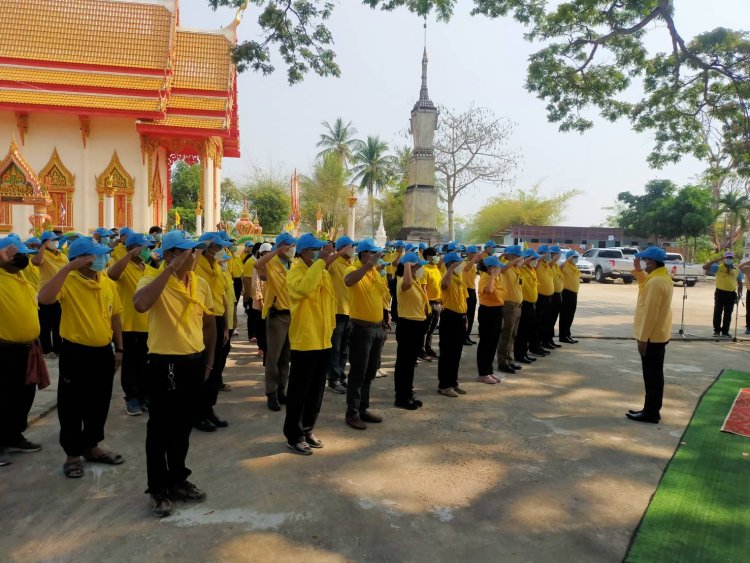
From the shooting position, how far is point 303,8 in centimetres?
1060

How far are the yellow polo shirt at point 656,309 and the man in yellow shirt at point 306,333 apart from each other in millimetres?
3225

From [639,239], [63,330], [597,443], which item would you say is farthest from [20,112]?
[639,239]

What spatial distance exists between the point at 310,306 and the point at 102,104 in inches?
643

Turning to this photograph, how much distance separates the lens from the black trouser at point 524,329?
26.5 feet

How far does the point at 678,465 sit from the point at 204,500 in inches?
146

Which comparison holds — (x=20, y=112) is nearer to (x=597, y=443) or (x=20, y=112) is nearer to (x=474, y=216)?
(x=597, y=443)

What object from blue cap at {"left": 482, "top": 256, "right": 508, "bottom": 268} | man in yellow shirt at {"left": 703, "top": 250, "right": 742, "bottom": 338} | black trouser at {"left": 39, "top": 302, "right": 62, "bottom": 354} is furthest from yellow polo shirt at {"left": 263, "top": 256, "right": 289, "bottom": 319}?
man in yellow shirt at {"left": 703, "top": 250, "right": 742, "bottom": 338}

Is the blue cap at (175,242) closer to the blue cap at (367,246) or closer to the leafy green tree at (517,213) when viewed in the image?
the blue cap at (367,246)

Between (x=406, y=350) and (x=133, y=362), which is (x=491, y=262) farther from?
(x=133, y=362)

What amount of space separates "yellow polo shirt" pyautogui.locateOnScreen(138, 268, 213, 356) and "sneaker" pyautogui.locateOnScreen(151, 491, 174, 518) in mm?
907

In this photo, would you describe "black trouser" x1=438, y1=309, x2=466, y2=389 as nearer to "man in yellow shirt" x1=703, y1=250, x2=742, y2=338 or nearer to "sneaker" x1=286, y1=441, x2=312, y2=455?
"sneaker" x1=286, y1=441, x2=312, y2=455

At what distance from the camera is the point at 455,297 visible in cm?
612

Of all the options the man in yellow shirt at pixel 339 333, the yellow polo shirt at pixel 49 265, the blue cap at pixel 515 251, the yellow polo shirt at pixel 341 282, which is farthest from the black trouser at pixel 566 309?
the yellow polo shirt at pixel 49 265

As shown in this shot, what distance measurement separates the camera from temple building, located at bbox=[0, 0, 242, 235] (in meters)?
17.5
